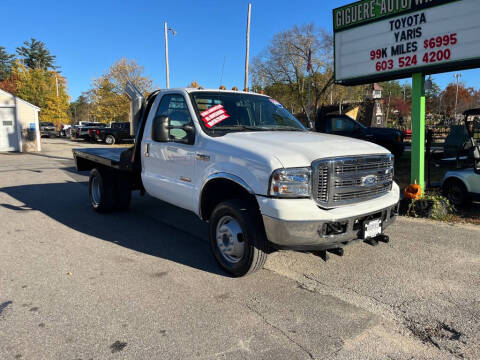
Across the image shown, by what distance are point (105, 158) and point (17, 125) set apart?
19410 mm

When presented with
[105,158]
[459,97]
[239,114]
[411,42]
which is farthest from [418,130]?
[459,97]

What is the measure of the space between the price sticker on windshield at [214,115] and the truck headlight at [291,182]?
137 centimetres

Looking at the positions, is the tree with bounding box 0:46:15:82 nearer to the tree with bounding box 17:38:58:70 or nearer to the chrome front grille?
the tree with bounding box 17:38:58:70

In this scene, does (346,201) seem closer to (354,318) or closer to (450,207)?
(354,318)

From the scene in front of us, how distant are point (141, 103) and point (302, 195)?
3432 mm

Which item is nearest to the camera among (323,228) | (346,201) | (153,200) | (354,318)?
(354,318)

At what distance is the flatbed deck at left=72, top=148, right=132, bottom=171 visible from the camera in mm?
5804

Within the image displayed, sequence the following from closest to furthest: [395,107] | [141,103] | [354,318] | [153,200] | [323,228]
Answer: [354,318] → [323,228] → [141,103] → [153,200] → [395,107]

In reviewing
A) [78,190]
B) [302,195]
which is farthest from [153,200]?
[302,195]

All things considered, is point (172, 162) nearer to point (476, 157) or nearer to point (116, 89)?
point (476, 157)

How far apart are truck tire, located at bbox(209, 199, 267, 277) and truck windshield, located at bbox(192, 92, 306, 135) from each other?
98 centimetres

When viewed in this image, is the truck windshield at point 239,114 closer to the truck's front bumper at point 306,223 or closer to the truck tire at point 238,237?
the truck tire at point 238,237

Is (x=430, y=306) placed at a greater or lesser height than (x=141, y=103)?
lesser

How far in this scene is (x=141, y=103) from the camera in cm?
574
